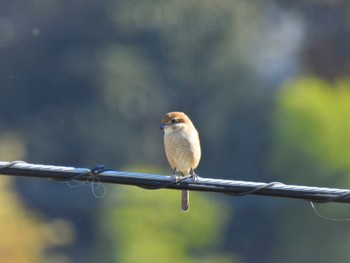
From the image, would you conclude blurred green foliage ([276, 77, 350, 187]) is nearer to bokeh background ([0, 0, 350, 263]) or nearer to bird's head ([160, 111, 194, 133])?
bokeh background ([0, 0, 350, 263])

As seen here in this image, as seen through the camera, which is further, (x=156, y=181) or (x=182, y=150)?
(x=182, y=150)

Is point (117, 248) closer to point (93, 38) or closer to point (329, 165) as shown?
point (329, 165)

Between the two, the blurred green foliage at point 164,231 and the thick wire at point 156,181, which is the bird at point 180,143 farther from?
the blurred green foliage at point 164,231

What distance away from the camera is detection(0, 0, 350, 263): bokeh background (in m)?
17.6

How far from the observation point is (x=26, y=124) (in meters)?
20.6

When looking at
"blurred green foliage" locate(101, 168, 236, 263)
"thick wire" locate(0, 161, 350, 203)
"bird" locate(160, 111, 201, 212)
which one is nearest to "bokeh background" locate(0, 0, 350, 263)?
"blurred green foliage" locate(101, 168, 236, 263)

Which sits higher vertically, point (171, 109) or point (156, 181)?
point (171, 109)

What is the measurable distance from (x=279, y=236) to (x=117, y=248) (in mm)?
2497

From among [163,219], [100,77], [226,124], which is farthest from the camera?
[100,77]

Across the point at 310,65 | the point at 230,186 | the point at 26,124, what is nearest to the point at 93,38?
the point at 26,124

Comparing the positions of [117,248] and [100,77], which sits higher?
[100,77]

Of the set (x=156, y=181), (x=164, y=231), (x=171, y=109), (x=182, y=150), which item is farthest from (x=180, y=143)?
(x=171, y=109)

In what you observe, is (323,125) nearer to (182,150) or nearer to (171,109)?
(171,109)

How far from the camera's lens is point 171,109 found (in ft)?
64.2
